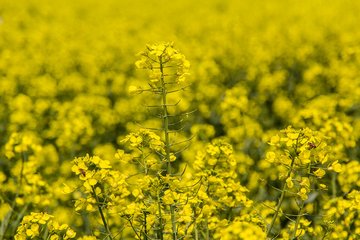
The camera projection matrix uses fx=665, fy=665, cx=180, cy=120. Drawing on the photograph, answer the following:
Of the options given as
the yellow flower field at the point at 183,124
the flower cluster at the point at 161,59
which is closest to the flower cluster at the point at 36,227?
the yellow flower field at the point at 183,124

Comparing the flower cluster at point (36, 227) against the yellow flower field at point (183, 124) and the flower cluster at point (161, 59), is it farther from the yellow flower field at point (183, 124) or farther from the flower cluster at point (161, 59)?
the flower cluster at point (161, 59)

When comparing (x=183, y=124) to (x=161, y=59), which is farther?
(x=183, y=124)

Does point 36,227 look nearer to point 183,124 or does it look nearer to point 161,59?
point 161,59

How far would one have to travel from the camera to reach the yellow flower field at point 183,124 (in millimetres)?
2576

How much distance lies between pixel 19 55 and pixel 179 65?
260 inches

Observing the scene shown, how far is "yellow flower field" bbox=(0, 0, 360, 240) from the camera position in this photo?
2.58 meters

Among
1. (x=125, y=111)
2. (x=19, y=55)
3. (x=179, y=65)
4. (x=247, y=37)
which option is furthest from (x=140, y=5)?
(x=179, y=65)

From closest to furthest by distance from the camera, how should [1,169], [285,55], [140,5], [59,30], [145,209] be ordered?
[145,209] < [1,169] < [285,55] < [59,30] < [140,5]

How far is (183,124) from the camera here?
618 centimetres

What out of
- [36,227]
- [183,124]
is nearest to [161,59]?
[36,227]

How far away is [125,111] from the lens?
21.3ft

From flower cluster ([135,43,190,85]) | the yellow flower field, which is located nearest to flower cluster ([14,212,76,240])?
the yellow flower field

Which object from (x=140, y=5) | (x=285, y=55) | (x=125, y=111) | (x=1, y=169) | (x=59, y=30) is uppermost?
(x=140, y=5)

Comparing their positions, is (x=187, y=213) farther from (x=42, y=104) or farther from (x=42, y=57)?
(x=42, y=57)
